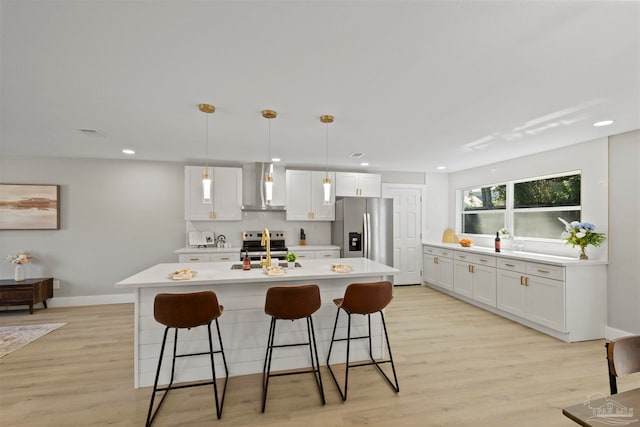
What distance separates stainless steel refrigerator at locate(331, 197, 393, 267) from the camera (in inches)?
199

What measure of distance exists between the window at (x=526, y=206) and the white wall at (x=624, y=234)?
0.47 meters

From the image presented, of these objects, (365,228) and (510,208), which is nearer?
(510,208)

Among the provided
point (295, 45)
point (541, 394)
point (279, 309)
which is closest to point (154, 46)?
point (295, 45)

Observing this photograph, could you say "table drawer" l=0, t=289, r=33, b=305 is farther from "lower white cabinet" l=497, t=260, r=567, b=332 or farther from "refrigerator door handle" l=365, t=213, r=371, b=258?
"lower white cabinet" l=497, t=260, r=567, b=332

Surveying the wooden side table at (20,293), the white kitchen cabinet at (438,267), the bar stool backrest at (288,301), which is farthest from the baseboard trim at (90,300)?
the white kitchen cabinet at (438,267)

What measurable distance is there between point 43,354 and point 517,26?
4885 millimetres

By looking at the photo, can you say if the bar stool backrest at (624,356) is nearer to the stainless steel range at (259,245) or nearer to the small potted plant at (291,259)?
the small potted plant at (291,259)

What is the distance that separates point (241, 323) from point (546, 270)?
3.60 meters

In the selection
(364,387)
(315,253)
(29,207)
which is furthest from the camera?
(315,253)

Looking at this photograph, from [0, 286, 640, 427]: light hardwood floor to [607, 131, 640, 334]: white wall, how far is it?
19.7 inches

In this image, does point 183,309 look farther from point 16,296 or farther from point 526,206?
point 526,206

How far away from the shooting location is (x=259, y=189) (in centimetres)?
511

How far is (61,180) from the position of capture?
468cm

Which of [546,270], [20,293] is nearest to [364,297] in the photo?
[546,270]
